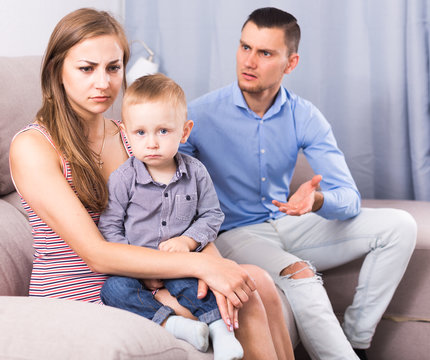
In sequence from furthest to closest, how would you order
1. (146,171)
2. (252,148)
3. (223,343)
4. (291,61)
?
1. (291,61)
2. (252,148)
3. (146,171)
4. (223,343)

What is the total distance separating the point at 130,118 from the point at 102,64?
152 mm

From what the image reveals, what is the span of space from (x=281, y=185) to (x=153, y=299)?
91cm

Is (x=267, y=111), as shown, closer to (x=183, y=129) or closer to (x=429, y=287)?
(x=183, y=129)

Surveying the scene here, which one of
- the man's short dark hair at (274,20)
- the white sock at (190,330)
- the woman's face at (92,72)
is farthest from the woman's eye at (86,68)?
the man's short dark hair at (274,20)

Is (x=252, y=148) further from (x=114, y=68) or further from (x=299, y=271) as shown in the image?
(x=114, y=68)

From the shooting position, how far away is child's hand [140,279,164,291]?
1.29 meters

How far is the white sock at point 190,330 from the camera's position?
1131mm

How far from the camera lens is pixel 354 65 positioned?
257cm

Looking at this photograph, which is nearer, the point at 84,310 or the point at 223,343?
the point at 84,310

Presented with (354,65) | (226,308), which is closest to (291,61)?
(354,65)

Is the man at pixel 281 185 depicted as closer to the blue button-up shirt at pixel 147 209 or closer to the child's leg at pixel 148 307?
the blue button-up shirt at pixel 147 209

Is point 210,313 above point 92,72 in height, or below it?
below

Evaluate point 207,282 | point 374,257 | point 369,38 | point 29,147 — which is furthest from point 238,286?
point 369,38

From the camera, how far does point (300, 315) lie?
1.61m
